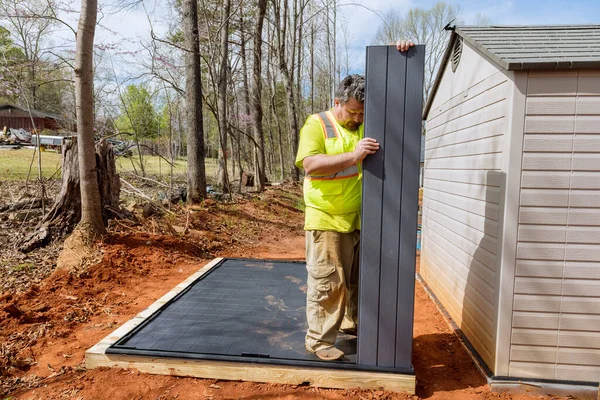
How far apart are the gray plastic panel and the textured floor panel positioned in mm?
333

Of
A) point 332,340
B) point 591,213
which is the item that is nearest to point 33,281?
point 332,340

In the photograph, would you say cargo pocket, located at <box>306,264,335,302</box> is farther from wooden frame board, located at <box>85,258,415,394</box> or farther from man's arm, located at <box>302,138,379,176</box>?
man's arm, located at <box>302,138,379,176</box>

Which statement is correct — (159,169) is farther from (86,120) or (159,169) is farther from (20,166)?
(86,120)

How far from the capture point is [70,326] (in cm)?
347

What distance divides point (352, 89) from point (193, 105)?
721 centimetres

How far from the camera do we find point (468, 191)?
10.6ft

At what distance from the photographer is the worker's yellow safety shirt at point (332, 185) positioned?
2514 millimetres

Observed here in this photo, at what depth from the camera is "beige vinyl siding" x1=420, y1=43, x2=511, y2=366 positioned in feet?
8.77

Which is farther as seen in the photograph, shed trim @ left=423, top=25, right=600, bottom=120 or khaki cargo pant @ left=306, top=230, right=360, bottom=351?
khaki cargo pant @ left=306, top=230, right=360, bottom=351

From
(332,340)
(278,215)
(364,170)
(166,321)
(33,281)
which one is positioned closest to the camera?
(364,170)

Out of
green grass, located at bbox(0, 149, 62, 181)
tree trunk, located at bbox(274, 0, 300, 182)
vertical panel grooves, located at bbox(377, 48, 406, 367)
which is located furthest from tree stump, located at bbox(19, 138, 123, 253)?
tree trunk, located at bbox(274, 0, 300, 182)

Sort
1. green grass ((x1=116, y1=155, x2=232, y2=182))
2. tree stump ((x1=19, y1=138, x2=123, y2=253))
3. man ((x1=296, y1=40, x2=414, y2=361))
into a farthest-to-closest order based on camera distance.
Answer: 1. green grass ((x1=116, y1=155, x2=232, y2=182))
2. tree stump ((x1=19, y1=138, x2=123, y2=253))
3. man ((x1=296, y1=40, x2=414, y2=361))

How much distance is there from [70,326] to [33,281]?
1399mm

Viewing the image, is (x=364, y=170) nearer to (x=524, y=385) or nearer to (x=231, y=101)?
(x=524, y=385)
